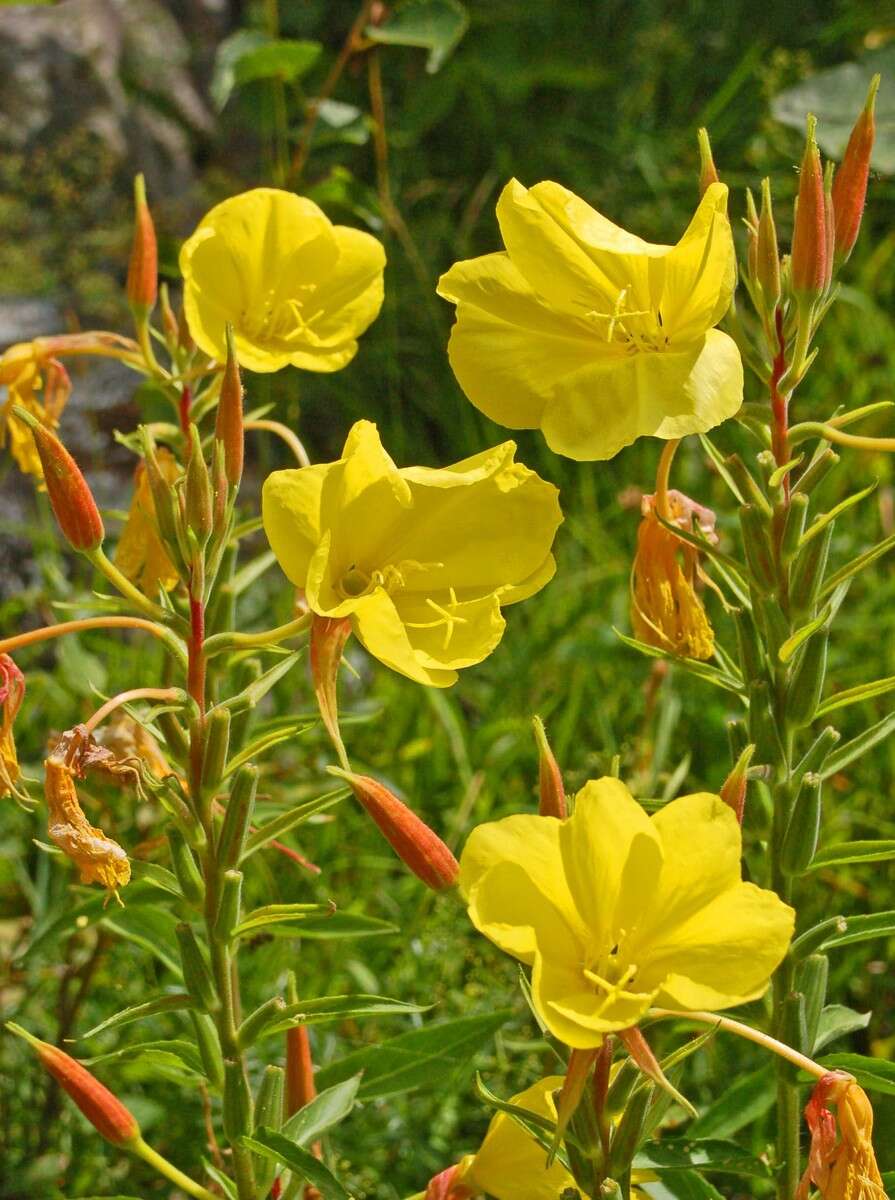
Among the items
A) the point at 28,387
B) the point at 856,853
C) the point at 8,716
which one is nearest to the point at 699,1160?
the point at 856,853

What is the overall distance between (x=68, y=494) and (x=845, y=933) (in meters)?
0.70

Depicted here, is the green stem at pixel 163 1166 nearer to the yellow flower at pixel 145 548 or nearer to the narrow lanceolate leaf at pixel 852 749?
the yellow flower at pixel 145 548

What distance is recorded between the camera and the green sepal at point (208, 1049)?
4.09ft

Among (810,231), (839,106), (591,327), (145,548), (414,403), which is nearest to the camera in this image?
(810,231)

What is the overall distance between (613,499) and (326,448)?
29.1 inches

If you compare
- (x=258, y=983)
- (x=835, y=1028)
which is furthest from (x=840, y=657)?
(x=835, y=1028)

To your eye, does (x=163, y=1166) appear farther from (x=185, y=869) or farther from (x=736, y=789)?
(x=736, y=789)

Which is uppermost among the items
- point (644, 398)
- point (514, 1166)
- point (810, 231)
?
point (810, 231)

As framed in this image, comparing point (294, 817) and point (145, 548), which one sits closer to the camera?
point (294, 817)

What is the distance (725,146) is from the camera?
148 inches

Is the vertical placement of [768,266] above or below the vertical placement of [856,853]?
above

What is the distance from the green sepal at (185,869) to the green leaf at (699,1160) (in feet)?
1.35

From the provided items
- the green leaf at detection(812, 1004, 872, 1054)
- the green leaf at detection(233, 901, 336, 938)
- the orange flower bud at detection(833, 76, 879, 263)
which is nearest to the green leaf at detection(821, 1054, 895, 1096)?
the green leaf at detection(812, 1004, 872, 1054)

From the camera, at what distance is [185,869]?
4.01ft
